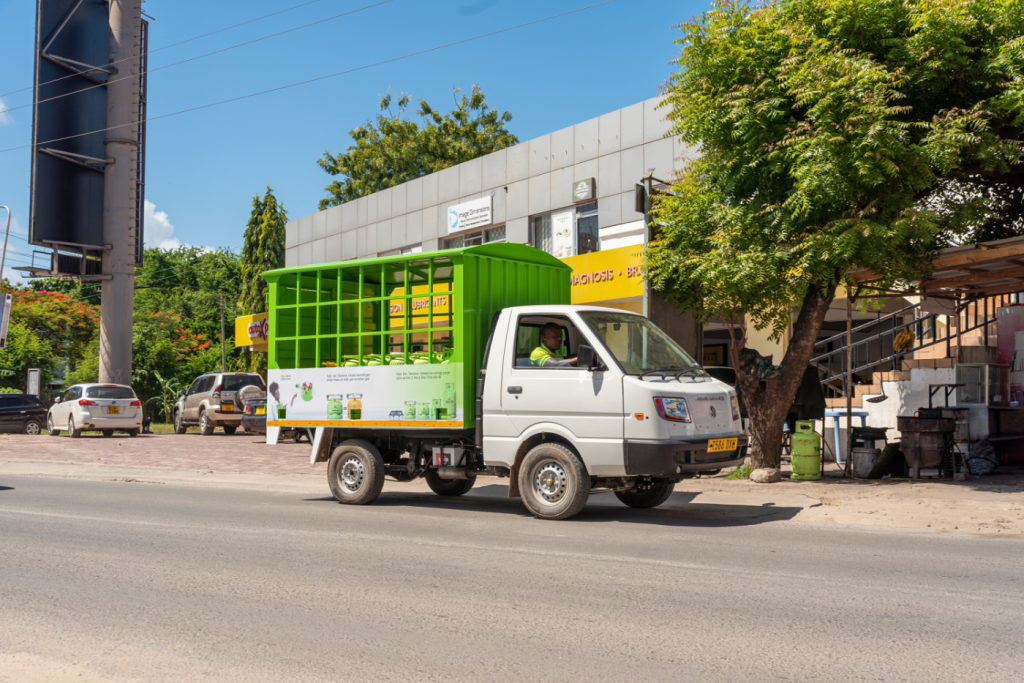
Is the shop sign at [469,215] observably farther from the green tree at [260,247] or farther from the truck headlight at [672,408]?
the green tree at [260,247]

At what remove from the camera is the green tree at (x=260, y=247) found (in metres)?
61.2

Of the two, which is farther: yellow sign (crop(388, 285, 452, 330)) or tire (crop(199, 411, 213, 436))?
tire (crop(199, 411, 213, 436))

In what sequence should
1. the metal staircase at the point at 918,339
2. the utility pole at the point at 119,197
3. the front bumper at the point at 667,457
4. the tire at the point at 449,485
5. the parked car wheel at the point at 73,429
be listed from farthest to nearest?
1. the utility pole at the point at 119,197
2. the parked car wheel at the point at 73,429
3. the metal staircase at the point at 918,339
4. the tire at the point at 449,485
5. the front bumper at the point at 667,457

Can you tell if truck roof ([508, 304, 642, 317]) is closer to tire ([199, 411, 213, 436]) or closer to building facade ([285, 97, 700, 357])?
building facade ([285, 97, 700, 357])

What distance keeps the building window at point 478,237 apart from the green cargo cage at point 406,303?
15.3 metres

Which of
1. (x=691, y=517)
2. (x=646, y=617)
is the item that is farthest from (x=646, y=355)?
(x=646, y=617)

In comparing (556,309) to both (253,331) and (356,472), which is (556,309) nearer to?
(356,472)

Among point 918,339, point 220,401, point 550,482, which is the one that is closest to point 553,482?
point 550,482

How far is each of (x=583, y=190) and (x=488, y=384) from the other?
14.7 m

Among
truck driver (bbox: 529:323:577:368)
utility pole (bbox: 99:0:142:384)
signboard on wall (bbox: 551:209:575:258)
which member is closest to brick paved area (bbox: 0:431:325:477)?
truck driver (bbox: 529:323:577:368)

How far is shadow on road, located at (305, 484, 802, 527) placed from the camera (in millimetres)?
10625

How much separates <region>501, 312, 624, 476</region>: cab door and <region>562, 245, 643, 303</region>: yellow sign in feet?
31.5

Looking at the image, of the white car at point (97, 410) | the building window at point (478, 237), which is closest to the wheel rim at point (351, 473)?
the building window at point (478, 237)

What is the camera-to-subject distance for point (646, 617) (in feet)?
19.4
